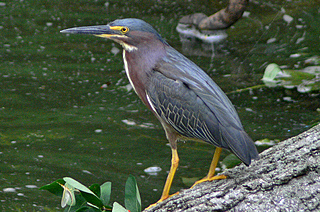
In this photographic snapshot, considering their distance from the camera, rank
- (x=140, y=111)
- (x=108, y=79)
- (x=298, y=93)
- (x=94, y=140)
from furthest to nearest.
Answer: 1. (x=108, y=79)
2. (x=298, y=93)
3. (x=140, y=111)
4. (x=94, y=140)

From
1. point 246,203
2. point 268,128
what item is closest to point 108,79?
point 268,128

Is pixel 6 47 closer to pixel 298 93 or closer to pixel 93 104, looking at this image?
pixel 93 104

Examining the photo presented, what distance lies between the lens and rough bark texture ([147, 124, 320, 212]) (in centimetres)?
152

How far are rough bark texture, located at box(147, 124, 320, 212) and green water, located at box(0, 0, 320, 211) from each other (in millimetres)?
850

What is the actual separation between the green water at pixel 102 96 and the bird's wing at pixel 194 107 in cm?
82

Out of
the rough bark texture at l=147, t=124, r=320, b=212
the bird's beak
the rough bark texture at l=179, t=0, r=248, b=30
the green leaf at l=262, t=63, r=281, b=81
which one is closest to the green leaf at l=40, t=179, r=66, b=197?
the rough bark texture at l=147, t=124, r=320, b=212

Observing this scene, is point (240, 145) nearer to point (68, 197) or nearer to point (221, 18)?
point (68, 197)

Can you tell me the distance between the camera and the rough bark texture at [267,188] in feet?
4.99

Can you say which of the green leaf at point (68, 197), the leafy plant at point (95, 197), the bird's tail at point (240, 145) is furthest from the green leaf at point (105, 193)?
the bird's tail at point (240, 145)

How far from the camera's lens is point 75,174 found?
2658 mm

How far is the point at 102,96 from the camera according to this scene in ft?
11.8

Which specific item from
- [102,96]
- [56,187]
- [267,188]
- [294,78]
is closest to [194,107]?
[267,188]

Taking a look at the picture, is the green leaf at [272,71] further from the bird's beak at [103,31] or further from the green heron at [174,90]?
the bird's beak at [103,31]

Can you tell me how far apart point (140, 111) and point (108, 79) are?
0.65 meters
